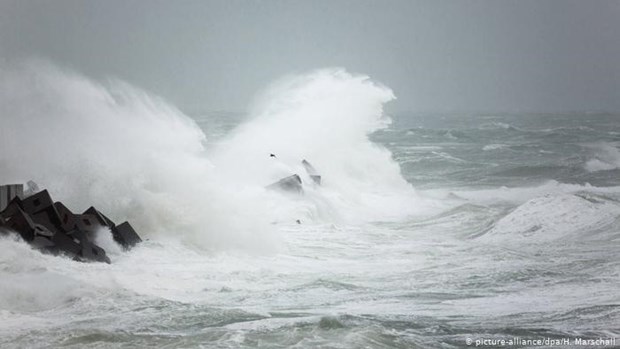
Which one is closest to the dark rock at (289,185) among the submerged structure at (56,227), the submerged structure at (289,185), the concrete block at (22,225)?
the submerged structure at (289,185)

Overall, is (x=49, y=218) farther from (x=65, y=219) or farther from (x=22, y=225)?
(x=22, y=225)

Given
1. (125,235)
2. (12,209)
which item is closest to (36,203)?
(12,209)

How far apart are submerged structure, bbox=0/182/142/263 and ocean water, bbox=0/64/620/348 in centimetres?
28

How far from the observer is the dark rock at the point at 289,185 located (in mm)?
22844

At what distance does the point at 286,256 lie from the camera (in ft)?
48.2

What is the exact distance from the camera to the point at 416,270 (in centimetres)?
1317

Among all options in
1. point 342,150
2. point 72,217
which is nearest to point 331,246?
point 72,217

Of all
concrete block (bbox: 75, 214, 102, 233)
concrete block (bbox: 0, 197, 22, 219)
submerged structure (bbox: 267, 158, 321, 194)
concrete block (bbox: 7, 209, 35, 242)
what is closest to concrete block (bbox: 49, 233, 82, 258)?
concrete block (bbox: 7, 209, 35, 242)

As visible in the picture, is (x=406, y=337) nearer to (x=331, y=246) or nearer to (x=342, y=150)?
(x=331, y=246)

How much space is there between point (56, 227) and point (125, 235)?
1.19 m

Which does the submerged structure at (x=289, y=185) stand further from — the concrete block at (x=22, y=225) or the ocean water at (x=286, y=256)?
the concrete block at (x=22, y=225)

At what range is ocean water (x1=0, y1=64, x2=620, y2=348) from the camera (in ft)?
31.1

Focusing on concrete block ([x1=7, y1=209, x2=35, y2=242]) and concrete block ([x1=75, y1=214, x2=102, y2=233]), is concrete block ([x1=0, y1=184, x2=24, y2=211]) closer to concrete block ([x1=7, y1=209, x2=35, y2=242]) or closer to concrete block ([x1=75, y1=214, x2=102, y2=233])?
concrete block ([x1=75, y1=214, x2=102, y2=233])

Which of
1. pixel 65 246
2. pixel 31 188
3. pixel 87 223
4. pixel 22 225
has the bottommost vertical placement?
pixel 65 246
